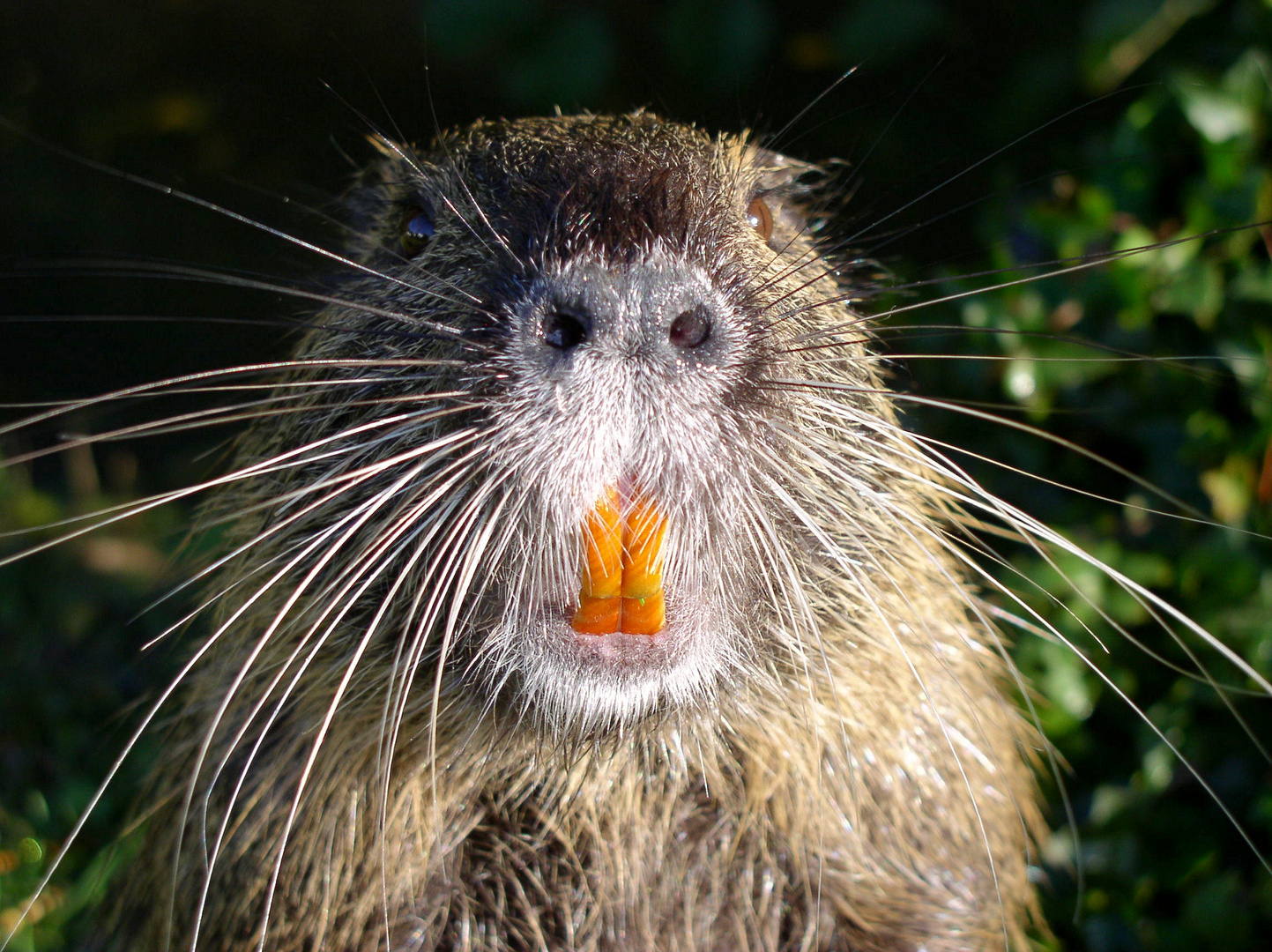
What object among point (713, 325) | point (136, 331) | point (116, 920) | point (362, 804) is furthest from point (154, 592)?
point (713, 325)

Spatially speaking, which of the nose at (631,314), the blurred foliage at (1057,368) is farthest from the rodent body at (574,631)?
the blurred foliage at (1057,368)

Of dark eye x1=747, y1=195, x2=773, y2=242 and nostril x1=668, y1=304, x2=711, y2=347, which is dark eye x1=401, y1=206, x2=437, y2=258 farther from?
nostril x1=668, y1=304, x2=711, y2=347

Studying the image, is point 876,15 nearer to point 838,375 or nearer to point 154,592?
point 838,375

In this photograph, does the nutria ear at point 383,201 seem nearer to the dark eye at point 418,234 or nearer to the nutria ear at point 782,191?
the dark eye at point 418,234

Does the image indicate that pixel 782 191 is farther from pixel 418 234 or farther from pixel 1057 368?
pixel 1057 368

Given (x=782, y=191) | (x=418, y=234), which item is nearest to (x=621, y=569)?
(x=418, y=234)

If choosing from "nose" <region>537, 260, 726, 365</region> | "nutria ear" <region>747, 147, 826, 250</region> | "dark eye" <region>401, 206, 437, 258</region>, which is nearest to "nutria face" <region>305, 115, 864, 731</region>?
"nose" <region>537, 260, 726, 365</region>
